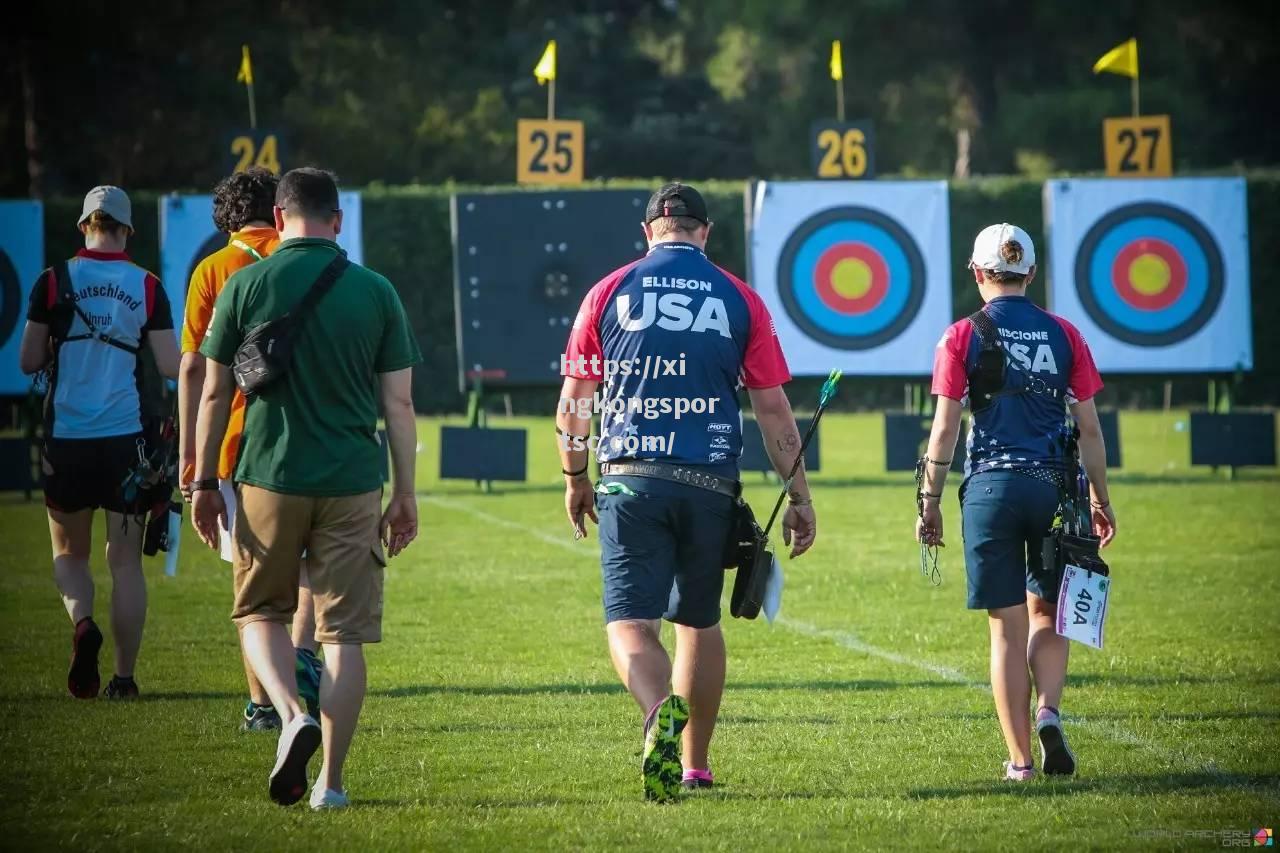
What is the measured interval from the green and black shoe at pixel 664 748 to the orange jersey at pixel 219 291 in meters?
1.94

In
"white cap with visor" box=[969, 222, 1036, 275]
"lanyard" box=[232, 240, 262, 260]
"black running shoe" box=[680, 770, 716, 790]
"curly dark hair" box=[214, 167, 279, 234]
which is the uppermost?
"curly dark hair" box=[214, 167, 279, 234]

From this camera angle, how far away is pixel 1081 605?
6.57 metres

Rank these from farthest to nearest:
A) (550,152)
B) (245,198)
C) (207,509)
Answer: (550,152), (245,198), (207,509)

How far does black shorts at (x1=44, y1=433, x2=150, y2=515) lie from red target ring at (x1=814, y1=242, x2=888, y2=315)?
13350 mm

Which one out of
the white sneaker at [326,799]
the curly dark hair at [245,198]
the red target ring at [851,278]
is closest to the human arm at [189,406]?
the curly dark hair at [245,198]

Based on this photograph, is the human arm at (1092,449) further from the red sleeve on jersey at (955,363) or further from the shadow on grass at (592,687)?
the shadow on grass at (592,687)

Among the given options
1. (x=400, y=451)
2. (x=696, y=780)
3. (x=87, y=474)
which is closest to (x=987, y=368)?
(x=696, y=780)

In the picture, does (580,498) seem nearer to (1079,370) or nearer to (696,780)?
(696,780)

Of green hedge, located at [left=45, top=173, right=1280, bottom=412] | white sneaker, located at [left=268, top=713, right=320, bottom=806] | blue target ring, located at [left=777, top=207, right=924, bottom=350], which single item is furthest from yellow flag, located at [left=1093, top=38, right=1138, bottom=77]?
white sneaker, located at [left=268, top=713, right=320, bottom=806]

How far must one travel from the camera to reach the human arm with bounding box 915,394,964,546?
6.64 m

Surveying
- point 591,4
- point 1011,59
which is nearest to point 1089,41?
point 1011,59

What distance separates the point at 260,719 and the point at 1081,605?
3.22m

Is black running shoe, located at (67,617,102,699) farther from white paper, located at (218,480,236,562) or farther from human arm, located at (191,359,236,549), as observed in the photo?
human arm, located at (191,359,236,549)

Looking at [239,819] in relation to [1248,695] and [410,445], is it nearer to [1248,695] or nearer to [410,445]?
[410,445]
